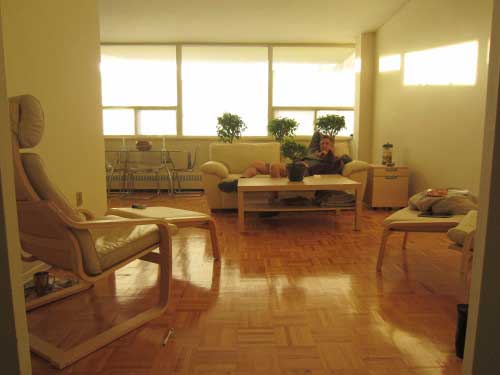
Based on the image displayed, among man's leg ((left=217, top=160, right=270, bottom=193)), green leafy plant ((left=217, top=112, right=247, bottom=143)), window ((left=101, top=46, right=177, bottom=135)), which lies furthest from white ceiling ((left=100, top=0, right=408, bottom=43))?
man's leg ((left=217, top=160, right=270, bottom=193))

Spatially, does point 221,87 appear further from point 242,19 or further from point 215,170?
point 215,170

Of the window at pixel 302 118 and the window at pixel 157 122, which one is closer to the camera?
the window at pixel 157 122

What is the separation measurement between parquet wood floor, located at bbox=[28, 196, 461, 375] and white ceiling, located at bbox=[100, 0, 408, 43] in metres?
3.28

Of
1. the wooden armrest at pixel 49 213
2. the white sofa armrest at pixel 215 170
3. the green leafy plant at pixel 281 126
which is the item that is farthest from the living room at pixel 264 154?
the green leafy plant at pixel 281 126

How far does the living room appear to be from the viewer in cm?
171

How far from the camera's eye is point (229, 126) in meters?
6.13

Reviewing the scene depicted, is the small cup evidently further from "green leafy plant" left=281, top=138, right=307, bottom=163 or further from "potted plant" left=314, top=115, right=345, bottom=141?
"potted plant" left=314, top=115, right=345, bottom=141

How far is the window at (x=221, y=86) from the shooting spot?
6.95 meters

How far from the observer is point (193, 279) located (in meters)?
2.55

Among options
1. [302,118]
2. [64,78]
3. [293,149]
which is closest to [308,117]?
[302,118]

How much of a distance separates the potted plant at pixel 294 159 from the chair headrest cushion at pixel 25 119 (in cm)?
271

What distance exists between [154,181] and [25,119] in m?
5.24

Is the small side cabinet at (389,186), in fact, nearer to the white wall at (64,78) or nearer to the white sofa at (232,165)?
the white sofa at (232,165)

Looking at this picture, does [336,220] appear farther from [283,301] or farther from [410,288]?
[283,301]
